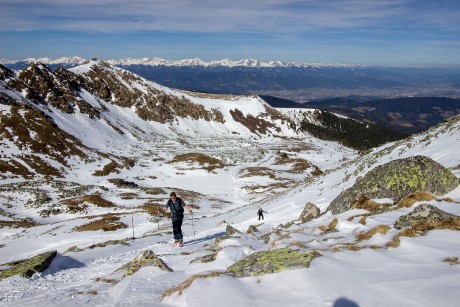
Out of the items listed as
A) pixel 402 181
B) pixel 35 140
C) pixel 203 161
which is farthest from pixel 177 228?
pixel 35 140

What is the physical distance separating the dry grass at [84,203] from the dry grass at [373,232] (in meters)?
54.0

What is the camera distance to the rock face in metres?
15.1

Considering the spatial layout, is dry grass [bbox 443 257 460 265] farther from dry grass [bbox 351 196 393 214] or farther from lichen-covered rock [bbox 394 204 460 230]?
dry grass [bbox 351 196 393 214]

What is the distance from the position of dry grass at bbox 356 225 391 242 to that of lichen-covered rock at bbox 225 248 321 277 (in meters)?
2.87

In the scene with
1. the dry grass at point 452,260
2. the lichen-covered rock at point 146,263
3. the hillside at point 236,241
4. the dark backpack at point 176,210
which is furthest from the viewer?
the dark backpack at point 176,210

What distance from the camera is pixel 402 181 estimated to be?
53.5 ft

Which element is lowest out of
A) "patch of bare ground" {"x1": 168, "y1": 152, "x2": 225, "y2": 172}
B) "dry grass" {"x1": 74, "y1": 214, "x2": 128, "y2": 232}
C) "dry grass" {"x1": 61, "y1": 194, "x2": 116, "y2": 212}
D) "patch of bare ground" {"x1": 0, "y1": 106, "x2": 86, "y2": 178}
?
"patch of bare ground" {"x1": 168, "y1": 152, "x2": 225, "y2": 172}

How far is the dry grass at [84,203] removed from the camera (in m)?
A: 57.6

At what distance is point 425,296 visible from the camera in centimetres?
632

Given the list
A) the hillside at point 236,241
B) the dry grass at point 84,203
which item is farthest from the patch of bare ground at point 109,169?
the dry grass at point 84,203

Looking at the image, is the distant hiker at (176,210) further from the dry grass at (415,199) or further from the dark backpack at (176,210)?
the dry grass at (415,199)

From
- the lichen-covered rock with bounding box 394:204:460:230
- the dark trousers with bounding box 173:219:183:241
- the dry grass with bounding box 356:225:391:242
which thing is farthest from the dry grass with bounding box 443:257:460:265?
the dark trousers with bounding box 173:219:183:241

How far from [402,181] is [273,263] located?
33.6 ft

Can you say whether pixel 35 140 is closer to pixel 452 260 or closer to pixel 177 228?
pixel 177 228
